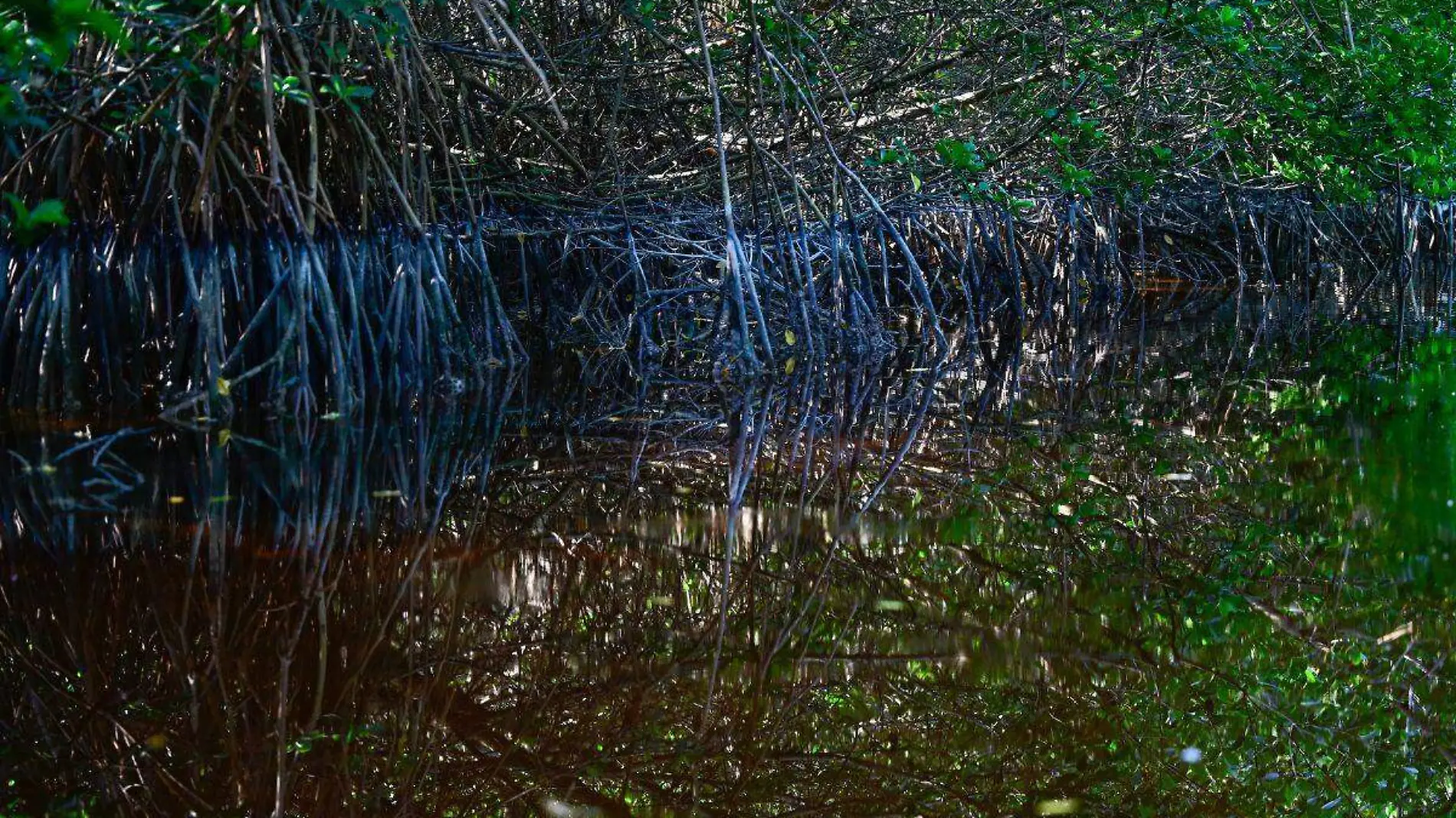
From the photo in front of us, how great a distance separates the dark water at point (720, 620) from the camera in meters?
2.31

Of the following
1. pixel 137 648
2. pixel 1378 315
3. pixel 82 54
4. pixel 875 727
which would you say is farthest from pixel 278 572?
pixel 1378 315

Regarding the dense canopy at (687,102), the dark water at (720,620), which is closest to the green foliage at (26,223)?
the dense canopy at (687,102)

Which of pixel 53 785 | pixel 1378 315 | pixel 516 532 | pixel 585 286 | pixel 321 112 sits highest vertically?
pixel 321 112

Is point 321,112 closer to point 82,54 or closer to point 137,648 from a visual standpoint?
point 82,54

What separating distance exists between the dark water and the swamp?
0.05 ft

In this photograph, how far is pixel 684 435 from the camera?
5215 mm

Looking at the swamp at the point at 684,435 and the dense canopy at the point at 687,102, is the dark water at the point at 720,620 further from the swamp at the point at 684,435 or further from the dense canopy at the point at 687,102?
the dense canopy at the point at 687,102

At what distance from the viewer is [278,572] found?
11.0 ft

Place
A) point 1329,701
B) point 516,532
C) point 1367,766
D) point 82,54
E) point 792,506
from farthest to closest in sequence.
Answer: point 82,54
point 792,506
point 516,532
point 1329,701
point 1367,766

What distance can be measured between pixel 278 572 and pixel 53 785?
3.71 feet

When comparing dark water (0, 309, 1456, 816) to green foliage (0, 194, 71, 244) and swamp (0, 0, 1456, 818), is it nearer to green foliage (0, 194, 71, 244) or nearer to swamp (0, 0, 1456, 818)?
swamp (0, 0, 1456, 818)

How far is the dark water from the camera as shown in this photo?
2.31 meters

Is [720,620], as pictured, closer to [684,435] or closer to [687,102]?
[684,435]

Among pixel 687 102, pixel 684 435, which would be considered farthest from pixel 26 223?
pixel 687 102
